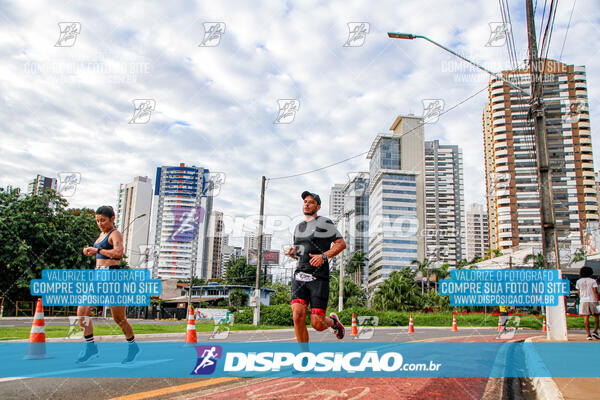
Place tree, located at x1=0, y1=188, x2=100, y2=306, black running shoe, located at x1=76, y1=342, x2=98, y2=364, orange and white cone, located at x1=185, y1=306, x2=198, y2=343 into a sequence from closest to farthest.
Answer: black running shoe, located at x1=76, y1=342, x2=98, y2=364 < orange and white cone, located at x1=185, y1=306, x2=198, y2=343 < tree, located at x1=0, y1=188, x2=100, y2=306

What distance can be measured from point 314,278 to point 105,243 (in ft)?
7.59

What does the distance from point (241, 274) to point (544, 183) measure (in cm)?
7030

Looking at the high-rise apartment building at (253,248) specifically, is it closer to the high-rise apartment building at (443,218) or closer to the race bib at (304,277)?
the race bib at (304,277)

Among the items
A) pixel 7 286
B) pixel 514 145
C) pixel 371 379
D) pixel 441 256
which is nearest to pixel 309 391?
pixel 371 379

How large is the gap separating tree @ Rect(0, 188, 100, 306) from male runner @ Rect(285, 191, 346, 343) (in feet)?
91.2

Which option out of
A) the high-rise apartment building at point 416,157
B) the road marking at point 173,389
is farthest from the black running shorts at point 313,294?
the high-rise apartment building at point 416,157

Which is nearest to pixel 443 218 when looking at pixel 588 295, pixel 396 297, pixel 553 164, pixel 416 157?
pixel 416 157

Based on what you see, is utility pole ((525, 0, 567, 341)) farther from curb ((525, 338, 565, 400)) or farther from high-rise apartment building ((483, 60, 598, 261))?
high-rise apartment building ((483, 60, 598, 261))

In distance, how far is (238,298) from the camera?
56.0 m

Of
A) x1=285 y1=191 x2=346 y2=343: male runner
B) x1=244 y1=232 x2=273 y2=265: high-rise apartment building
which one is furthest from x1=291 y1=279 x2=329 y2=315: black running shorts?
x1=244 y1=232 x2=273 y2=265: high-rise apartment building

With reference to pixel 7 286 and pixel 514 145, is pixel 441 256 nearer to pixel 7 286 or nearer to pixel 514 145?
pixel 514 145

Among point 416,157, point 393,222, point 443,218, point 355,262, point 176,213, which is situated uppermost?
point 416,157

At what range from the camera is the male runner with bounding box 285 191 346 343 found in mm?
4309

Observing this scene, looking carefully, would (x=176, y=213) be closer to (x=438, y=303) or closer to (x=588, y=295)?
(x=438, y=303)
